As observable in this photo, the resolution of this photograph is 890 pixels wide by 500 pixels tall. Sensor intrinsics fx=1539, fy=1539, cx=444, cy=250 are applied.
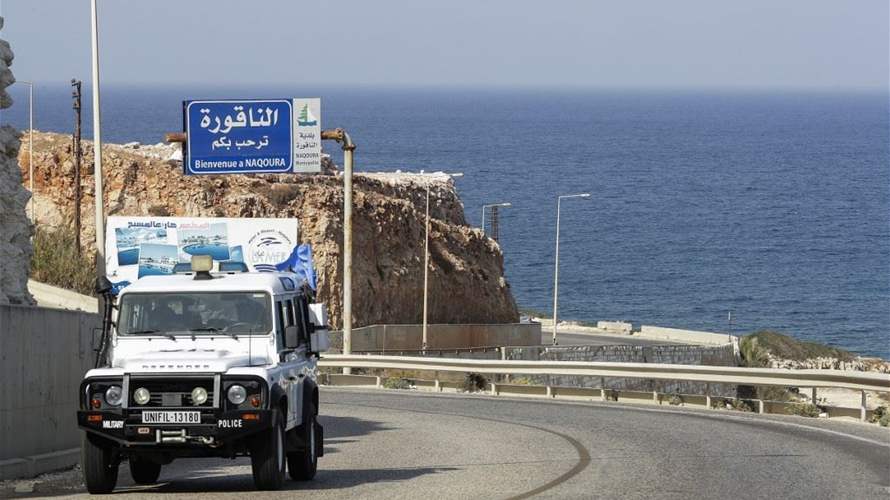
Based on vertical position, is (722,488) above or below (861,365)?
above

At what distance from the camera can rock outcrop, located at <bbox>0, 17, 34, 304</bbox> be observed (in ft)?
62.9

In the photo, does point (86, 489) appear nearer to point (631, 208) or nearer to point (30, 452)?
point (30, 452)

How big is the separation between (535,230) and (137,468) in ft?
428

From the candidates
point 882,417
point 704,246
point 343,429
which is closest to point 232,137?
point 343,429

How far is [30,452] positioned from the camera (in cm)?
1675

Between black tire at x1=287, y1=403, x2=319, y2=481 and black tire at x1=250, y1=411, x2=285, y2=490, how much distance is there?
1011 millimetres

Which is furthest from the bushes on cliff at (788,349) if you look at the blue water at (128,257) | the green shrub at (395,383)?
the blue water at (128,257)

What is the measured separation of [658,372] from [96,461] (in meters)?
17.0

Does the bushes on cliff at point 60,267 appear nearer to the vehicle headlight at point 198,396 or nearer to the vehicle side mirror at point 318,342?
the vehicle side mirror at point 318,342

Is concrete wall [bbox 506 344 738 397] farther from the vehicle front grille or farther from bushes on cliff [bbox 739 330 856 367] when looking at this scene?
the vehicle front grille

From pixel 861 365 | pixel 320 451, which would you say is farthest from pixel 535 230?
pixel 320 451

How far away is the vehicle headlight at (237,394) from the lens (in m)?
14.3

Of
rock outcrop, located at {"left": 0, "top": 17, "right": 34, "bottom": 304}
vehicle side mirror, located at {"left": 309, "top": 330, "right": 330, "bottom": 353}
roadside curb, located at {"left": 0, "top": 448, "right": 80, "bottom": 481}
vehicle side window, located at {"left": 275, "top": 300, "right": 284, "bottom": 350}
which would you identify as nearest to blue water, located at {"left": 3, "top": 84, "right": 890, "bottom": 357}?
rock outcrop, located at {"left": 0, "top": 17, "right": 34, "bottom": 304}

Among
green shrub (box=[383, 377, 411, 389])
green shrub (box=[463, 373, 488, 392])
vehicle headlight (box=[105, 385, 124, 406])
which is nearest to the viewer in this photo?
vehicle headlight (box=[105, 385, 124, 406])
